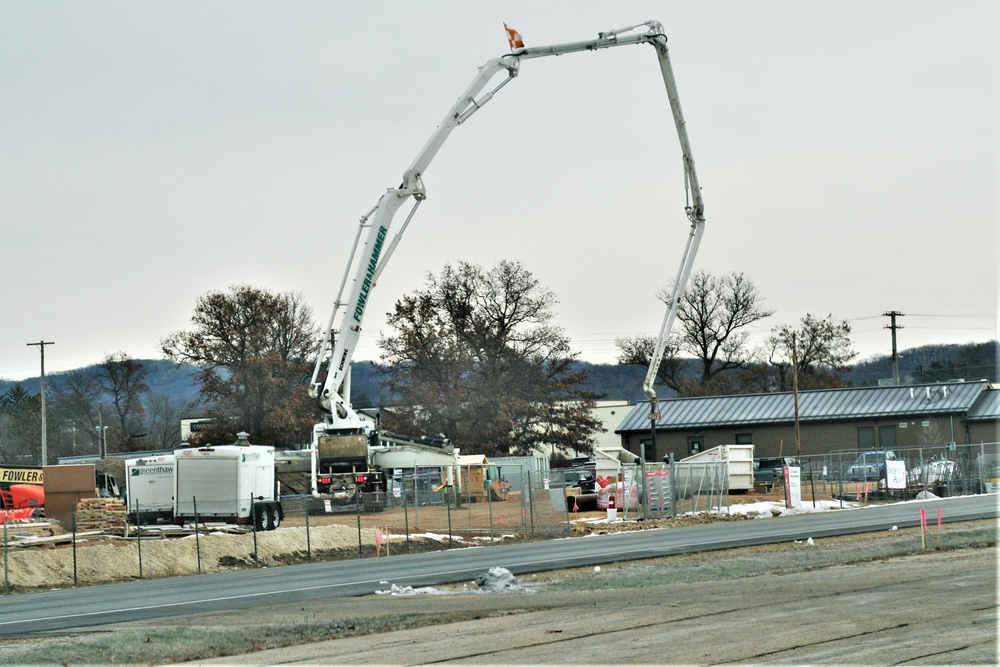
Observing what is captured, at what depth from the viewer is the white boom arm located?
44031 mm

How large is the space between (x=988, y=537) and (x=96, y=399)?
12058cm

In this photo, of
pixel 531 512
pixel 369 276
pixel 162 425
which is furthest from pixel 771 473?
pixel 162 425

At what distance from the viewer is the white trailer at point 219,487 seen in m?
40.2

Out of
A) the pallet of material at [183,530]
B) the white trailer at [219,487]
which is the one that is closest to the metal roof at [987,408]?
the white trailer at [219,487]

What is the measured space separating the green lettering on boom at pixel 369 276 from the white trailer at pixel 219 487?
26.8 ft

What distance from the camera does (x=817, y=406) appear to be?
3167 inches

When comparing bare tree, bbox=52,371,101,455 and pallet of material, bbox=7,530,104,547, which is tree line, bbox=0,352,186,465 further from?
pallet of material, bbox=7,530,104,547

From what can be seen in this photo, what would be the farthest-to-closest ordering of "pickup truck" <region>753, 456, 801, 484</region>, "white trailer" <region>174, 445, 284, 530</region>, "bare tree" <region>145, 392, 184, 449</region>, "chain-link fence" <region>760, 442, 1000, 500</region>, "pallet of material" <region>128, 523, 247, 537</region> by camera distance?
"bare tree" <region>145, 392, 184, 449</region> → "pickup truck" <region>753, 456, 801, 484</region> → "chain-link fence" <region>760, 442, 1000, 500</region> → "white trailer" <region>174, 445, 284, 530</region> → "pallet of material" <region>128, 523, 247, 537</region>

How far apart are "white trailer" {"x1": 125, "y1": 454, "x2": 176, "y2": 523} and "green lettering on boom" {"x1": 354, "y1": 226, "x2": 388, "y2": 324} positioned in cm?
927

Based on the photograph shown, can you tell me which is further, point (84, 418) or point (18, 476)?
point (84, 418)

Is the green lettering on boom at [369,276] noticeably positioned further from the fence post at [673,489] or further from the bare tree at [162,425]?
the bare tree at [162,425]

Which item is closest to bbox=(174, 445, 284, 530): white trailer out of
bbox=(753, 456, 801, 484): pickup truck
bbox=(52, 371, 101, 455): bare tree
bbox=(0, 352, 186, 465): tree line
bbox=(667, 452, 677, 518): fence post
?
bbox=(667, 452, 677, 518): fence post

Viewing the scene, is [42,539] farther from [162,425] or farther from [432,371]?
[162,425]

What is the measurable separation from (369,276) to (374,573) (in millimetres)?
20640
